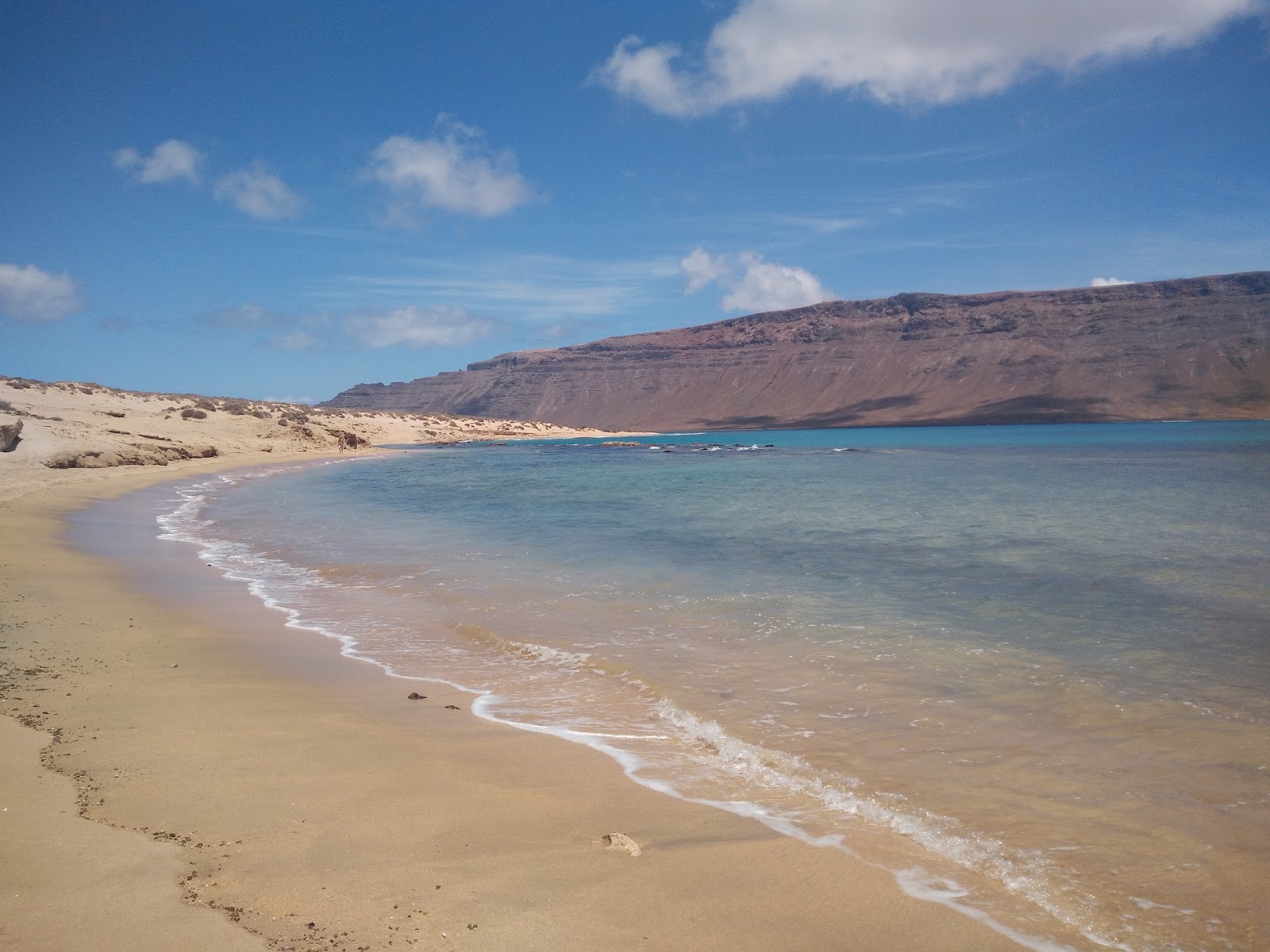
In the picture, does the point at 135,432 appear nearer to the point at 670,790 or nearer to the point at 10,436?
the point at 10,436

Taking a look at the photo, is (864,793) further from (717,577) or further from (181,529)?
(181,529)

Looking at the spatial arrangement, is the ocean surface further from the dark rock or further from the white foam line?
the dark rock

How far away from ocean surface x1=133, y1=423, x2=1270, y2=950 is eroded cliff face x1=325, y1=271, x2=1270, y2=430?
141193 millimetres

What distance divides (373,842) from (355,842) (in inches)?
3.1

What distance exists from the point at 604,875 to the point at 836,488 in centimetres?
2369

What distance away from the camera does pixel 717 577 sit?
1112 centimetres

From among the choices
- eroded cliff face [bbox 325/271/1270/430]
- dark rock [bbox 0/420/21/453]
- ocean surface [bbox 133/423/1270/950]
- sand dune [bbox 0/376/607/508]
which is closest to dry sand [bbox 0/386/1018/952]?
ocean surface [bbox 133/423/1270/950]

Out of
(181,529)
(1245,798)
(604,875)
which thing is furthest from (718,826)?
(181,529)

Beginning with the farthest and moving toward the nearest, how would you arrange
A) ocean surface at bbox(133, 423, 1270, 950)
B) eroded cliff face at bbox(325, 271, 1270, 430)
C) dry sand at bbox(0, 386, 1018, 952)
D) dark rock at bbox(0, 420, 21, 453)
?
1. eroded cliff face at bbox(325, 271, 1270, 430)
2. dark rock at bbox(0, 420, 21, 453)
3. ocean surface at bbox(133, 423, 1270, 950)
4. dry sand at bbox(0, 386, 1018, 952)

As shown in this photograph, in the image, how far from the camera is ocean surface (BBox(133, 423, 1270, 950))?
12.3 feet

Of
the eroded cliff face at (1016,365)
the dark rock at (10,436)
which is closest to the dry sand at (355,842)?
the dark rock at (10,436)

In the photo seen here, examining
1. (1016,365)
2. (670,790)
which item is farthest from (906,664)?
(1016,365)

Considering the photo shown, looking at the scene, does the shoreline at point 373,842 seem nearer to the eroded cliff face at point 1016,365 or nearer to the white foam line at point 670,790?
the white foam line at point 670,790

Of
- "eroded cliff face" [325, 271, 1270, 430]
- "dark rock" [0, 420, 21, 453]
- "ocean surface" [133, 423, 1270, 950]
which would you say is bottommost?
"ocean surface" [133, 423, 1270, 950]
